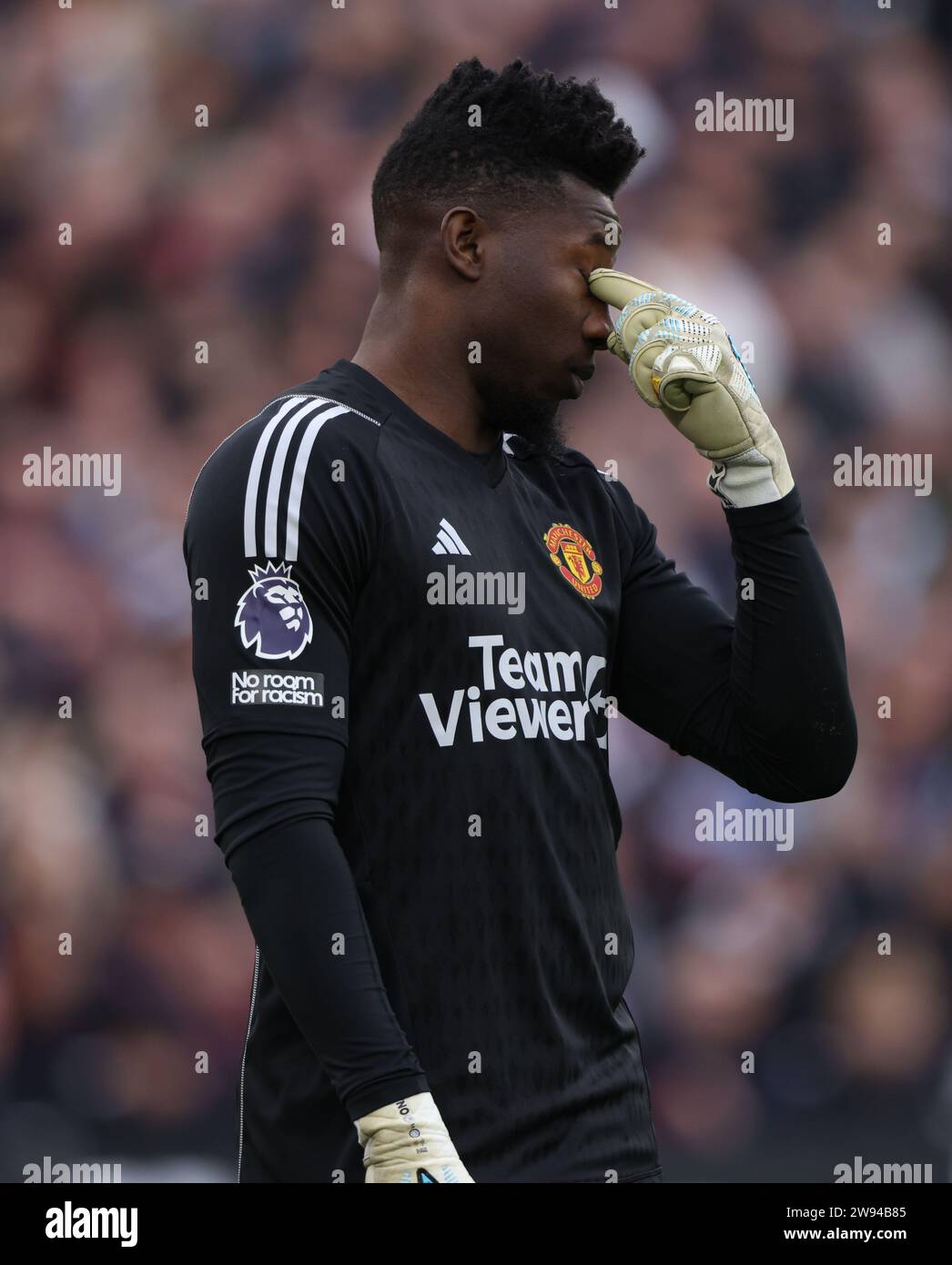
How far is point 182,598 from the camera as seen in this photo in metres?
3.62

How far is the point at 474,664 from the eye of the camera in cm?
171

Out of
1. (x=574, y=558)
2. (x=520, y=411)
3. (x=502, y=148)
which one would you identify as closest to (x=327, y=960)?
(x=574, y=558)

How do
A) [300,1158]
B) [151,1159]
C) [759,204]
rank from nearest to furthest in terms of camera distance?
1. [300,1158]
2. [151,1159]
3. [759,204]

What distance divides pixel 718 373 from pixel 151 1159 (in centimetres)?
238

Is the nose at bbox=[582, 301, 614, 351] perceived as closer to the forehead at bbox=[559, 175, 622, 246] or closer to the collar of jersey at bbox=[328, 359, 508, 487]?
the forehead at bbox=[559, 175, 622, 246]

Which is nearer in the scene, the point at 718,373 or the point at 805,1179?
the point at 718,373

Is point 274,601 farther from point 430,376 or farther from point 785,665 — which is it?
point 785,665

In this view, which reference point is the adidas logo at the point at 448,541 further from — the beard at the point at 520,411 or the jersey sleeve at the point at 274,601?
the beard at the point at 520,411

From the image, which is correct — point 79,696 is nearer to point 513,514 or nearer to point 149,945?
point 149,945

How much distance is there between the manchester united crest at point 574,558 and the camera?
1.88 meters

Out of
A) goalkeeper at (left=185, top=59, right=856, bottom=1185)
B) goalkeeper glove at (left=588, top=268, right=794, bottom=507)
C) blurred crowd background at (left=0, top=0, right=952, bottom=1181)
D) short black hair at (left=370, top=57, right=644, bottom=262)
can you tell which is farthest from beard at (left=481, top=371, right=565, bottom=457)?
blurred crowd background at (left=0, top=0, right=952, bottom=1181)

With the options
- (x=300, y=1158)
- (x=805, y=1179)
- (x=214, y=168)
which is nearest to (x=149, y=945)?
(x=805, y=1179)

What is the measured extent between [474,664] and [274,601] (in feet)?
0.76

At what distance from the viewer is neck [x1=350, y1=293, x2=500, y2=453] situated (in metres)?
1.89
